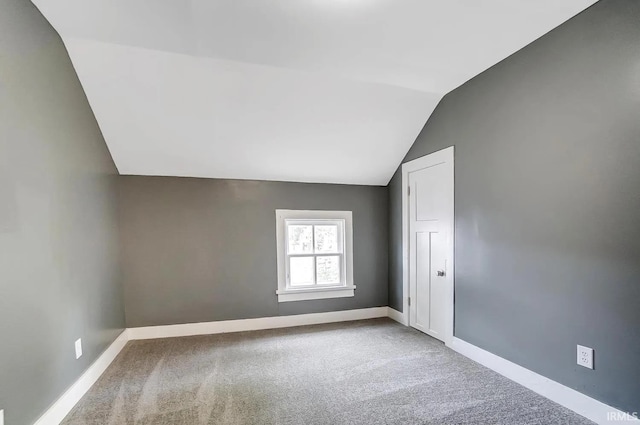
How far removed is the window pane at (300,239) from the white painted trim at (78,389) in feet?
6.80

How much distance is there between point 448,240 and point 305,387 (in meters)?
1.89

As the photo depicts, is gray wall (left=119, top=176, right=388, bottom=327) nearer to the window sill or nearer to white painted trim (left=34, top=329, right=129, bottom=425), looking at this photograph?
the window sill

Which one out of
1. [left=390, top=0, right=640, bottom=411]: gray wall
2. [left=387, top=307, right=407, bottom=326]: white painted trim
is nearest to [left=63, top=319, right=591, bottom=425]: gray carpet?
[left=390, top=0, right=640, bottom=411]: gray wall

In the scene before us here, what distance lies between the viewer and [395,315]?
3.98 meters

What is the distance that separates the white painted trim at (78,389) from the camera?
184 cm

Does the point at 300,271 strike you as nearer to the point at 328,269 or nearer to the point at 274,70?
the point at 328,269

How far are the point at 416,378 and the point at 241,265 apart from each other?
2.26 metres

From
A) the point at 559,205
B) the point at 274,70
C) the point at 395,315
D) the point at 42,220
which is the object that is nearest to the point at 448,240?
the point at 559,205

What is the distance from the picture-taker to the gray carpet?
1951 millimetres

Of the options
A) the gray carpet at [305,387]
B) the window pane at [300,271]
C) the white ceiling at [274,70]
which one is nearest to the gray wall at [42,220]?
the white ceiling at [274,70]

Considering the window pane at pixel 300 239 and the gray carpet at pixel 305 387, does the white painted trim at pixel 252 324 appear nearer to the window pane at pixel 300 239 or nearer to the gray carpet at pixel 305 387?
the gray carpet at pixel 305 387

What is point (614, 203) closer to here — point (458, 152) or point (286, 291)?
Result: point (458, 152)

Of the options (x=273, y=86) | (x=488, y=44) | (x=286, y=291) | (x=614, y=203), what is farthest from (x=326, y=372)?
(x=488, y=44)

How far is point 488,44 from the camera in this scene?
7.33ft
